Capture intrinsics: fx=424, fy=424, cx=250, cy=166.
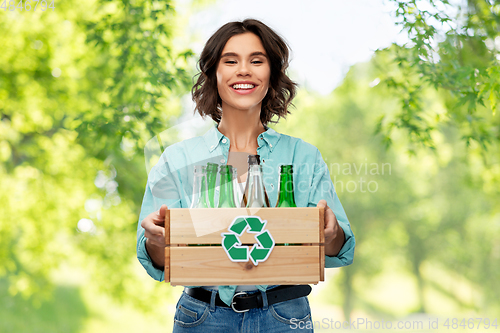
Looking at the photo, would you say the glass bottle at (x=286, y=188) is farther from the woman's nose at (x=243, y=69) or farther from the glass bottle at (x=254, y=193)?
the woman's nose at (x=243, y=69)

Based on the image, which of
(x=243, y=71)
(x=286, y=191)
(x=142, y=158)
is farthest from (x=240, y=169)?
(x=142, y=158)

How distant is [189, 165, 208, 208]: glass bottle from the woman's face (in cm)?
28

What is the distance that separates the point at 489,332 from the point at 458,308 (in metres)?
1.73

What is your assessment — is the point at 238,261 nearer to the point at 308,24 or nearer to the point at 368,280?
the point at 308,24

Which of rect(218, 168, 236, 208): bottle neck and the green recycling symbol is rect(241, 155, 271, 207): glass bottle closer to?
rect(218, 168, 236, 208): bottle neck

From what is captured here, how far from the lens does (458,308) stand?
402 inches

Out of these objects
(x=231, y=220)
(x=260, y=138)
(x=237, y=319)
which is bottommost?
(x=237, y=319)

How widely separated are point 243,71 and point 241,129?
0.21m

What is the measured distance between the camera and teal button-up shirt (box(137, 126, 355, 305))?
1.20 meters

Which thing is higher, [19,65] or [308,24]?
[308,24]

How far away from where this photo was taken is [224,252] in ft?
3.13

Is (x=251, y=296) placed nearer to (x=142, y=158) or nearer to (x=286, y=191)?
(x=286, y=191)

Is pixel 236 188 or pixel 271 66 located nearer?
pixel 236 188

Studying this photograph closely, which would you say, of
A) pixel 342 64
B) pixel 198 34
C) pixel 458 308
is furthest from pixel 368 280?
pixel 198 34
